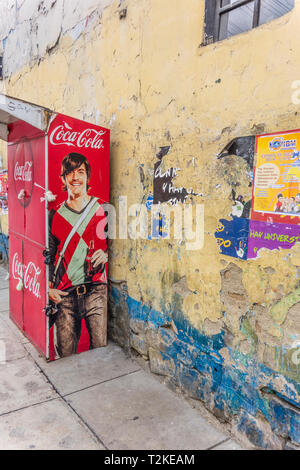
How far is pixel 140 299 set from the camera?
3.45m

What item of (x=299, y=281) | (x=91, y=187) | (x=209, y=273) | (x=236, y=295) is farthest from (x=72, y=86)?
(x=299, y=281)

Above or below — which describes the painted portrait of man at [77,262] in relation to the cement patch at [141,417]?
above

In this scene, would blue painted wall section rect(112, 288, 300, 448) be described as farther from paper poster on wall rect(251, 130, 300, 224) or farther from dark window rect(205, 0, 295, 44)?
dark window rect(205, 0, 295, 44)

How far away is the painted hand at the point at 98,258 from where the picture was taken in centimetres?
373

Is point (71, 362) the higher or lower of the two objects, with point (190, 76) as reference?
lower

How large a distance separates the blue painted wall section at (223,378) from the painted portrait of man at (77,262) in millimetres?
626

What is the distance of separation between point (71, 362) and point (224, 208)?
2.25m

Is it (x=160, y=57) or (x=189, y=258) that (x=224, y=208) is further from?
(x=160, y=57)

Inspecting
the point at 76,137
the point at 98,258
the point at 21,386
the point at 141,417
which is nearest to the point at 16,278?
the point at 98,258

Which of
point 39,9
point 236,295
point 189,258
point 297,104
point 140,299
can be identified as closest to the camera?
point 297,104

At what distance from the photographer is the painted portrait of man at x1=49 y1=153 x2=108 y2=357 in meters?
3.46

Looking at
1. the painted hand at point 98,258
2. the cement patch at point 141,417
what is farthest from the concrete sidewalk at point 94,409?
the painted hand at point 98,258

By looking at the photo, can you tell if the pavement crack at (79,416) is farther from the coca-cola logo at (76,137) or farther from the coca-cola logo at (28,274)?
the coca-cola logo at (76,137)

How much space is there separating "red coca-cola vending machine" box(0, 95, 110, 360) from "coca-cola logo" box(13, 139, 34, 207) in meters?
0.01
